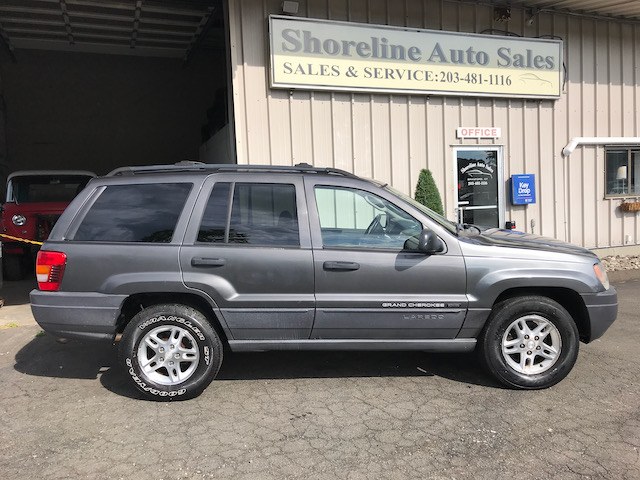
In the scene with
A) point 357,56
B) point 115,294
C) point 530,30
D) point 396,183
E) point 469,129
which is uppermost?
point 530,30

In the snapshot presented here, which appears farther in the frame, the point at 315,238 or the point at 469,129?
the point at 469,129

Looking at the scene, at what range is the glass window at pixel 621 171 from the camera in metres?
9.92

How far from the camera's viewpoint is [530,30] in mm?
9047

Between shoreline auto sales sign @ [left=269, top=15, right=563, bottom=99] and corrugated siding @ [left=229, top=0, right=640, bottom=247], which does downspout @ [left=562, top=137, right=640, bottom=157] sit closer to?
corrugated siding @ [left=229, top=0, right=640, bottom=247]

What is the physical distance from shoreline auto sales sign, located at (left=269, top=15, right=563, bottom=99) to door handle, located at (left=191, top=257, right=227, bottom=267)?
438cm

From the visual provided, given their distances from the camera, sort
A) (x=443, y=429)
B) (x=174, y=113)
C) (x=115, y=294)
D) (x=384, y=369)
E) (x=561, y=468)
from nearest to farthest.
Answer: (x=561, y=468) < (x=443, y=429) < (x=115, y=294) < (x=384, y=369) < (x=174, y=113)

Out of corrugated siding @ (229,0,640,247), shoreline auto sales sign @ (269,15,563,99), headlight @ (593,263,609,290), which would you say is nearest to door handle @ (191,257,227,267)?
headlight @ (593,263,609,290)

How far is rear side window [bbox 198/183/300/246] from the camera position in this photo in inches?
158

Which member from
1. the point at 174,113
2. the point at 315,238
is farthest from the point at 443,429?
the point at 174,113

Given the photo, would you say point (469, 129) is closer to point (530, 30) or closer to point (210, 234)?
point (530, 30)

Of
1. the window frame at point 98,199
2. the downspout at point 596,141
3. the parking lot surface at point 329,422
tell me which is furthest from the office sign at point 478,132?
the window frame at point 98,199

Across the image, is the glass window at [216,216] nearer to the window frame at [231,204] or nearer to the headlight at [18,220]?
the window frame at [231,204]

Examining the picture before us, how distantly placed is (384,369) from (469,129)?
221 inches

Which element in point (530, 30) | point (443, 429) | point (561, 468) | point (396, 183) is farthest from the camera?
point (530, 30)
